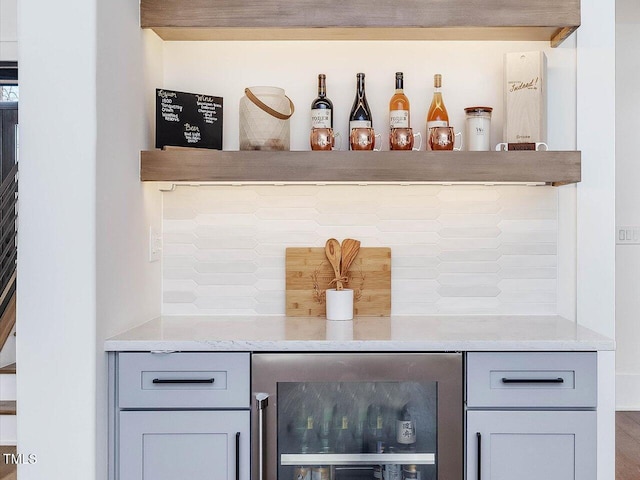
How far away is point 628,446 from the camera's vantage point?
3248mm

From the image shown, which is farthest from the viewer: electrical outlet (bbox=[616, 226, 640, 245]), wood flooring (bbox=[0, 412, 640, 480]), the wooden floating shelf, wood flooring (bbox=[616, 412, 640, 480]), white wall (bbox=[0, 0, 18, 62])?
white wall (bbox=[0, 0, 18, 62])

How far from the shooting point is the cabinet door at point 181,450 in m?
1.79

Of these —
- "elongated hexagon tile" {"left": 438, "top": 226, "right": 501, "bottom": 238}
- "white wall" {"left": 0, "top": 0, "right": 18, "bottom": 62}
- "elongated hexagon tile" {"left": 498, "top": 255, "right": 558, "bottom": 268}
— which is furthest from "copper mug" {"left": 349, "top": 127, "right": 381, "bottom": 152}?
"white wall" {"left": 0, "top": 0, "right": 18, "bottom": 62}

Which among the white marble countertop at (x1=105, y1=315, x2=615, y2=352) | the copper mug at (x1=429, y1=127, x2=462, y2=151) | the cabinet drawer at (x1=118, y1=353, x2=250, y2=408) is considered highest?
the copper mug at (x1=429, y1=127, x2=462, y2=151)

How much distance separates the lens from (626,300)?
391cm

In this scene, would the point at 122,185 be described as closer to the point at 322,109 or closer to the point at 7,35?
the point at 322,109

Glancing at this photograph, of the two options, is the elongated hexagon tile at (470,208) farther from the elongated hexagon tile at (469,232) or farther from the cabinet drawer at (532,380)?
the cabinet drawer at (532,380)

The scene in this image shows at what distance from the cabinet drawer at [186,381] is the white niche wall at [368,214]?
0.58m

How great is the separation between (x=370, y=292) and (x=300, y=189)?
492 mm

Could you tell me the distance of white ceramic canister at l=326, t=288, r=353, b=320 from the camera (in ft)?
7.21

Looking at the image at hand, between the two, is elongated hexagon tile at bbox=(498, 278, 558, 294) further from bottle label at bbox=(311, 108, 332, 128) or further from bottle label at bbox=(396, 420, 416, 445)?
bottle label at bbox=(311, 108, 332, 128)

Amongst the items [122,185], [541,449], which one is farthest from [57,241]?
[541,449]

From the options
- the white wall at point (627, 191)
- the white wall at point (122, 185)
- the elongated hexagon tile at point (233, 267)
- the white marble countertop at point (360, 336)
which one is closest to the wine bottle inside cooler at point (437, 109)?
the white marble countertop at point (360, 336)

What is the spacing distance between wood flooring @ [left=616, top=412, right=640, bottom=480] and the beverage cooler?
1546 millimetres
